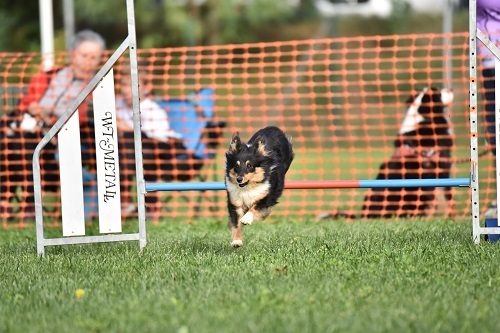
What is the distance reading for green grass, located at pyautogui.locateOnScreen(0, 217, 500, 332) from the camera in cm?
411

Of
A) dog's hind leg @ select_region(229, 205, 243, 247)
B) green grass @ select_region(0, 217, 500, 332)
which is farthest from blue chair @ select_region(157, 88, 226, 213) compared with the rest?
dog's hind leg @ select_region(229, 205, 243, 247)

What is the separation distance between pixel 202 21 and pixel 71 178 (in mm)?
27720

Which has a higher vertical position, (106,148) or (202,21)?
(202,21)

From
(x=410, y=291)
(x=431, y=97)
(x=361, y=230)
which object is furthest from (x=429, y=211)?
(x=410, y=291)

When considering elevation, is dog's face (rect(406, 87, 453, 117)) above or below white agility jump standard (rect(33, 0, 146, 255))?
above

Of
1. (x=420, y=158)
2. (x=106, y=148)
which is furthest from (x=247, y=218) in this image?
(x=420, y=158)

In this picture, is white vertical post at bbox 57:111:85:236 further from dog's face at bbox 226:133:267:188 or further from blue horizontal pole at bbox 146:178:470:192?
dog's face at bbox 226:133:267:188

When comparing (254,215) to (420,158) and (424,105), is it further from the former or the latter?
(424,105)

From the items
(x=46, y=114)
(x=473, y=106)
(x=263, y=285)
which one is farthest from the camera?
(x=46, y=114)

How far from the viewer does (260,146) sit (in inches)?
259

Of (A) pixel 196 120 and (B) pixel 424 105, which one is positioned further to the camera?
(A) pixel 196 120

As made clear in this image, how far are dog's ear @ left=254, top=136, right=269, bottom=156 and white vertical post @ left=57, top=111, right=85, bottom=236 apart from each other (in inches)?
47.8

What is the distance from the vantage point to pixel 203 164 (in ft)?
33.9

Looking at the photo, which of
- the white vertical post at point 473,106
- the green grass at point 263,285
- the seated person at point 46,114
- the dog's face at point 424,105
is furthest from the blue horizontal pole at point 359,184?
the seated person at point 46,114
